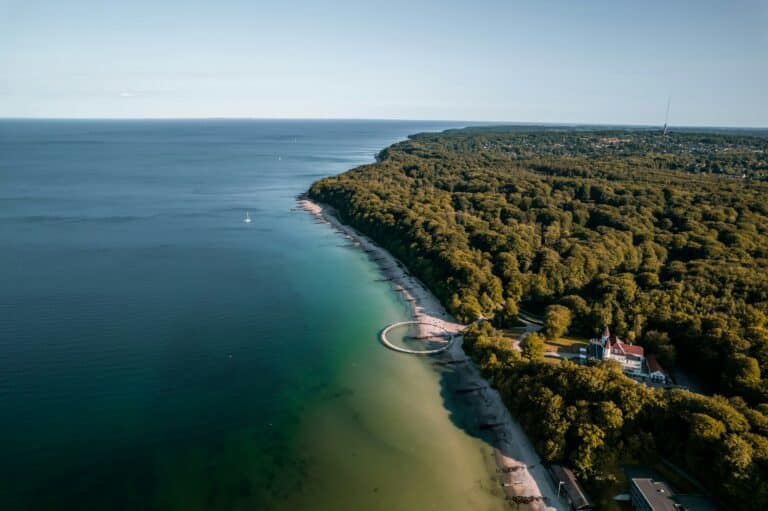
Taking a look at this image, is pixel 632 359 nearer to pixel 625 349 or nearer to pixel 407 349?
pixel 625 349

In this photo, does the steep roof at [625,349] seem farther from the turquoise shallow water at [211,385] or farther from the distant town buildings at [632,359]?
the turquoise shallow water at [211,385]

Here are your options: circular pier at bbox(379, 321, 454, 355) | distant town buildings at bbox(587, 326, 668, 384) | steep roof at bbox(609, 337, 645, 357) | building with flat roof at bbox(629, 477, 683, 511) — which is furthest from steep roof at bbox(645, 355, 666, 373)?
circular pier at bbox(379, 321, 454, 355)

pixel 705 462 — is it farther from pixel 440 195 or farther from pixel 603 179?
pixel 603 179

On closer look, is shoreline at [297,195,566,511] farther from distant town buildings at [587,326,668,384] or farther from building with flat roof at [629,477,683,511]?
distant town buildings at [587,326,668,384]

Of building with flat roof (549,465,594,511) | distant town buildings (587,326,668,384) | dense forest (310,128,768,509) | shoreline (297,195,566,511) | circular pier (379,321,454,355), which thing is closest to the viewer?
building with flat roof (549,465,594,511)

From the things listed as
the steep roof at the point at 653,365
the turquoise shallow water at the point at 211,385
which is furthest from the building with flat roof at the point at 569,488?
the steep roof at the point at 653,365
